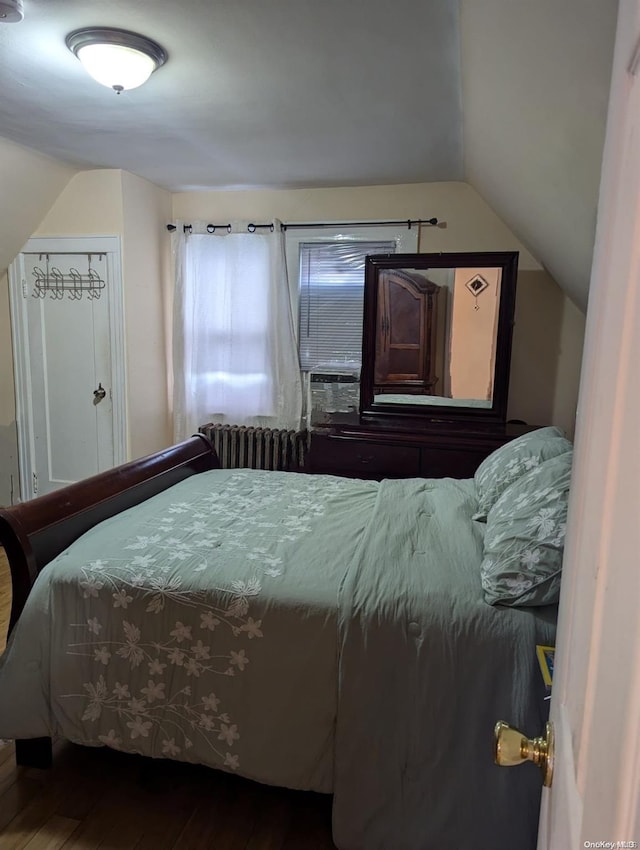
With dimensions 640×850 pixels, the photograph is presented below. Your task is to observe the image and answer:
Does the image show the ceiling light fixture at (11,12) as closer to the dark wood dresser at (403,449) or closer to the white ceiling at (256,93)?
the white ceiling at (256,93)

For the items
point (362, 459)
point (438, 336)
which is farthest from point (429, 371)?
point (362, 459)

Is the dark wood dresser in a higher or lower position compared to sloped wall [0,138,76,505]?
lower

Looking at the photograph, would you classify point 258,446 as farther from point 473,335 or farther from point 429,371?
point 473,335

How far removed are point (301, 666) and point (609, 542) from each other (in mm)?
1204

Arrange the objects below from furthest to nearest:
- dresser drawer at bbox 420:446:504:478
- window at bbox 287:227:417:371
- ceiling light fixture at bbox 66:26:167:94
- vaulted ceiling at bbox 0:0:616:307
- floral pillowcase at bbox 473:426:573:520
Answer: window at bbox 287:227:417:371, dresser drawer at bbox 420:446:504:478, floral pillowcase at bbox 473:426:573:520, ceiling light fixture at bbox 66:26:167:94, vaulted ceiling at bbox 0:0:616:307

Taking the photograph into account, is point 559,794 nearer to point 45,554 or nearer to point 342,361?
point 45,554

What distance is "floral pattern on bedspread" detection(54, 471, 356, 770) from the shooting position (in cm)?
155

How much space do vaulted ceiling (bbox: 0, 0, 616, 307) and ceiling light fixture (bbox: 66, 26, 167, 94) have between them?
0.04 metres

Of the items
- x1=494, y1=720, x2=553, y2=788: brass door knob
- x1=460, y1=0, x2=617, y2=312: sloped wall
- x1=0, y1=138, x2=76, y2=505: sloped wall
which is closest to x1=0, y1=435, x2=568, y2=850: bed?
x1=494, y1=720, x2=553, y2=788: brass door knob

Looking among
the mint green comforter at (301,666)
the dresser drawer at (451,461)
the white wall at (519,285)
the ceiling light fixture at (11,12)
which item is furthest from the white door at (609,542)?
the white wall at (519,285)

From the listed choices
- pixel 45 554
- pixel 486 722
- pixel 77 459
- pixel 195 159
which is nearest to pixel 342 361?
pixel 195 159

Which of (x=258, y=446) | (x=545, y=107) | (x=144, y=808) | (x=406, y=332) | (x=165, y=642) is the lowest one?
(x=144, y=808)

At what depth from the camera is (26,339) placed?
12.5 feet

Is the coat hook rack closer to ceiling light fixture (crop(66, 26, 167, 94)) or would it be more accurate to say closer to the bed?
ceiling light fixture (crop(66, 26, 167, 94))
